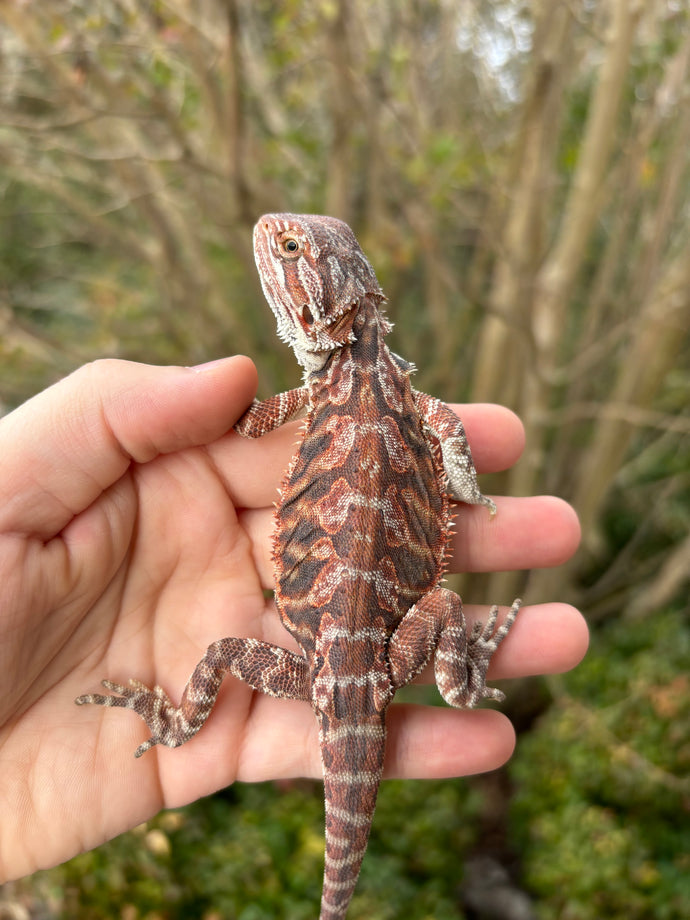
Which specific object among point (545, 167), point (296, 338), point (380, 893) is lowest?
point (380, 893)

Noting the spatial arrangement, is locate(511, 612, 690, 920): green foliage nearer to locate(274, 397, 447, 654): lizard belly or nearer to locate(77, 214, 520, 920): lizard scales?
locate(77, 214, 520, 920): lizard scales

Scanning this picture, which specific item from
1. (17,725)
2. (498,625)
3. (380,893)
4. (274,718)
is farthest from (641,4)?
(380,893)

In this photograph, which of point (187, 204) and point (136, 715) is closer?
point (136, 715)

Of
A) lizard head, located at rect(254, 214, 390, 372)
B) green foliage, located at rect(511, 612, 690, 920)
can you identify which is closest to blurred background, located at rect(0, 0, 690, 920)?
green foliage, located at rect(511, 612, 690, 920)

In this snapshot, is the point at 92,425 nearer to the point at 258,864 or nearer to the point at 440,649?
the point at 440,649

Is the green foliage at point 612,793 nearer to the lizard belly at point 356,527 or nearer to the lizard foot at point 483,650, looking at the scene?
the lizard foot at point 483,650

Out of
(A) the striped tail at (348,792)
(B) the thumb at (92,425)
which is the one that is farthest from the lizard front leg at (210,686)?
(B) the thumb at (92,425)

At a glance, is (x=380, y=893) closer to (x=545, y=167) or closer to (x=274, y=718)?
(x=274, y=718)
